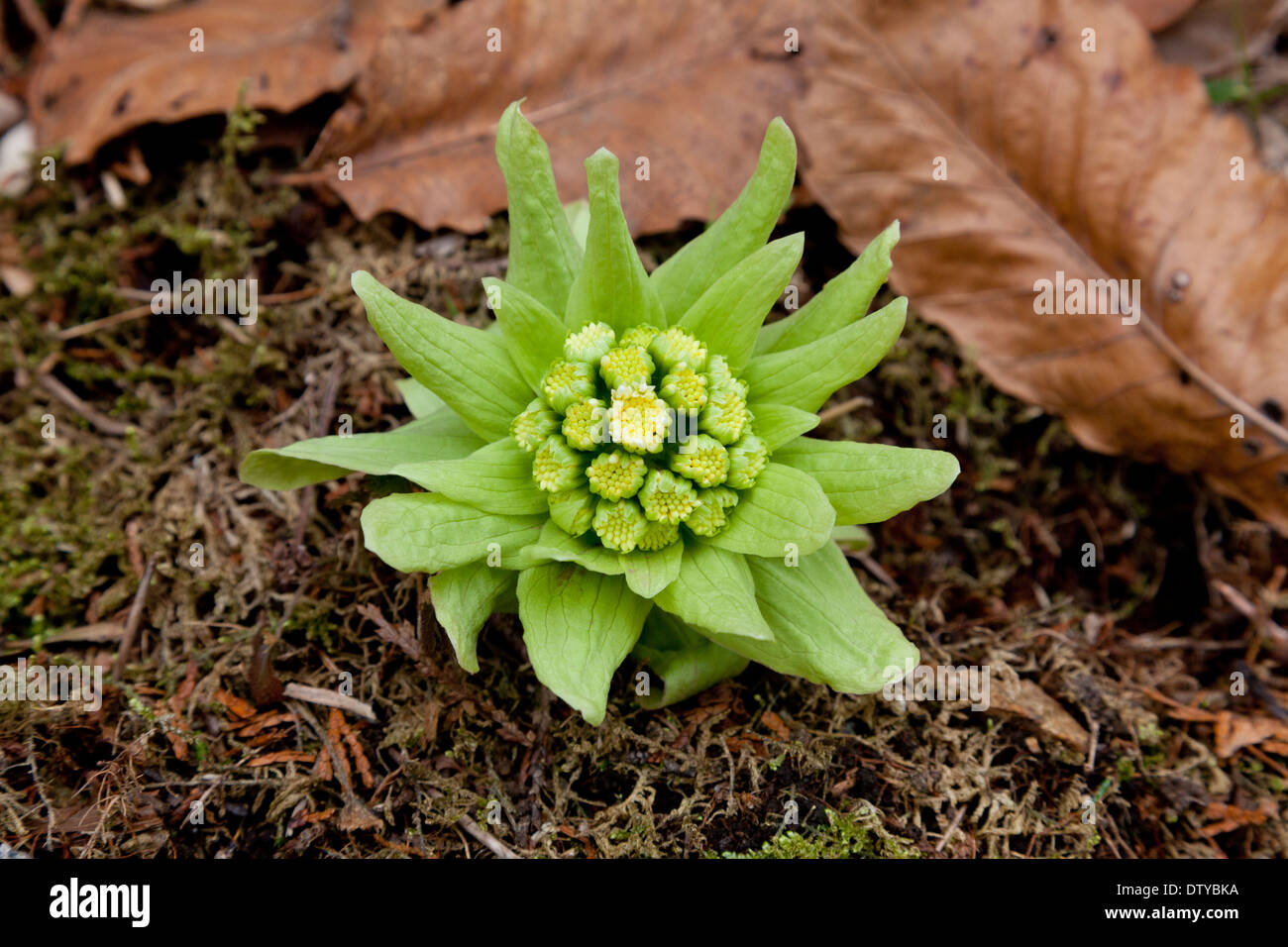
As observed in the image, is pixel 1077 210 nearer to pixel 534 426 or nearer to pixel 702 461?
pixel 702 461

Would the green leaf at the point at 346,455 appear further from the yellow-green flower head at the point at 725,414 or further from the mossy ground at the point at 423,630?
the yellow-green flower head at the point at 725,414

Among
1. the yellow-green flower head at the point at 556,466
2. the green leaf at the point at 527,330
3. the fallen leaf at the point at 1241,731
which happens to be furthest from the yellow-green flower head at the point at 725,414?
the fallen leaf at the point at 1241,731

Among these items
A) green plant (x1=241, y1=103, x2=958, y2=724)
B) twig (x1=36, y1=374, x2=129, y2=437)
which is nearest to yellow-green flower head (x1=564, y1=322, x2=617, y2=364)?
green plant (x1=241, y1=103, x2=958, y2=724)

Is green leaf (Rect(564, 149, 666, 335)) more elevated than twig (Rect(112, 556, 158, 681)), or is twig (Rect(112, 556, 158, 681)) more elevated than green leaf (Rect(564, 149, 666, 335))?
green leaf (Rect(564, 149, 666, 335))

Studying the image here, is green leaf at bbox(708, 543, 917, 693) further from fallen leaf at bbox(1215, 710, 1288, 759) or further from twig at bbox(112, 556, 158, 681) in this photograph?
twig at bbox(112, 556, 158, 681)

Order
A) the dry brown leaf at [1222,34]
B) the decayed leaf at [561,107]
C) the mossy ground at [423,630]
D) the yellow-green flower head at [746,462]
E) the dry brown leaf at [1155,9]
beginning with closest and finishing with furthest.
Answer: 1. the yellow-green flower head at [746,462]
2. the mossy ground at [423,630]
3. the decayed leaf at [561,107]
4. the dry brown leaf at [1155,9]
5. the dry brown leaf at [1222,34]
